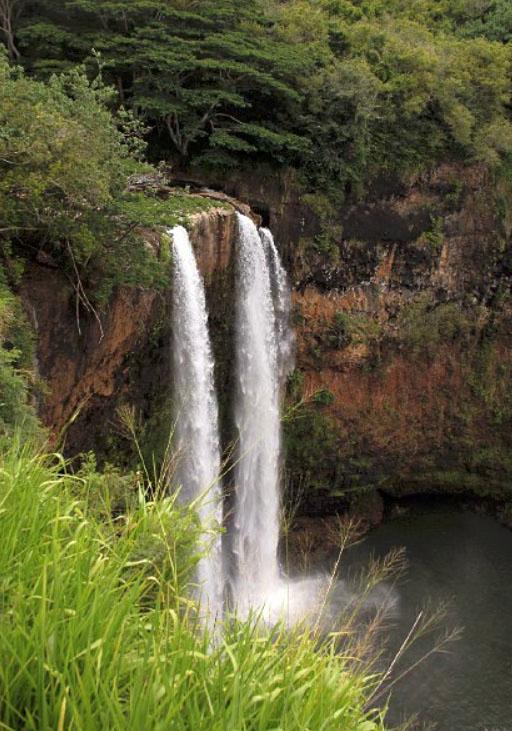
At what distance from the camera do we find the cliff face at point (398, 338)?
50.6ft

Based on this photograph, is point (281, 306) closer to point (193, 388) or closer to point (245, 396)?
point (245, 396)

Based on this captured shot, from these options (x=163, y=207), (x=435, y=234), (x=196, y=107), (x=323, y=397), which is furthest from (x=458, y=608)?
(x=196, y=107)

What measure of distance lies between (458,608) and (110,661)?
531 inches

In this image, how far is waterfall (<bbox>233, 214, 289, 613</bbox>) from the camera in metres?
12.8

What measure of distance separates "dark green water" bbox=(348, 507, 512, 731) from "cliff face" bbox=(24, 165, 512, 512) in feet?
4.40

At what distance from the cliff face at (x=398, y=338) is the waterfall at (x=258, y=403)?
480 millimetres

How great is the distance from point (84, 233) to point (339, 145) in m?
8.93

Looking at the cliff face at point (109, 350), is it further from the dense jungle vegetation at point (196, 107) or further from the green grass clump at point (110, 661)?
the green grass clump at point (110, 661)

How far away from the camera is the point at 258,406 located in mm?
13578

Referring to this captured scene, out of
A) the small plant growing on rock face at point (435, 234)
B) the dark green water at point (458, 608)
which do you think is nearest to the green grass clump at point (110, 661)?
the dark green water at point (458, 608)

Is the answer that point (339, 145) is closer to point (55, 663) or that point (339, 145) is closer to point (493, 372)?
point (493, 372)

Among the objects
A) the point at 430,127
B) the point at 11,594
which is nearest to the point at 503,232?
the point at 430,127

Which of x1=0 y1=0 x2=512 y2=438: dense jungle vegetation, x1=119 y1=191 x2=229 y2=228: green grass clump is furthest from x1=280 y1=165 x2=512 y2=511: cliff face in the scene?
x1=119 y1=191 x2=229 y2=228: green grass clump

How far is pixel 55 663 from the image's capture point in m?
1.77
